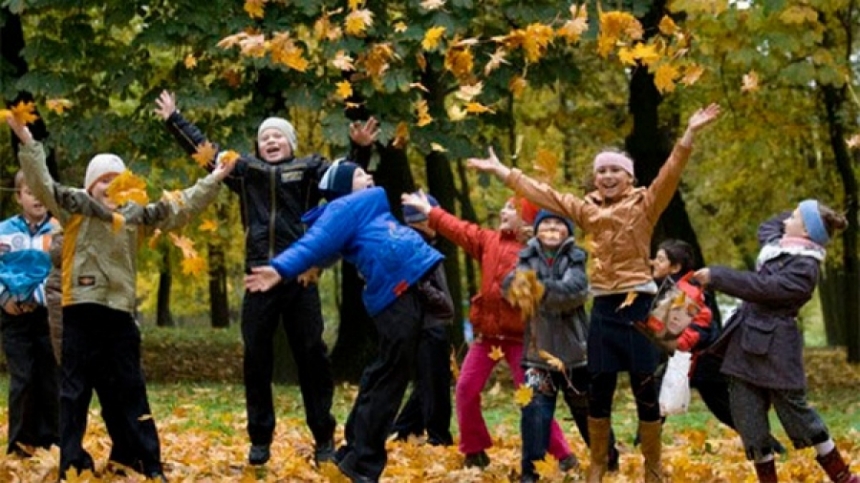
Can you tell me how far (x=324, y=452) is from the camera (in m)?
8.17

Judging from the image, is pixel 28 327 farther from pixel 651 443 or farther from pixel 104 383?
pixel 651 443

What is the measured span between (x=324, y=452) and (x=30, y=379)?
6.83 feet

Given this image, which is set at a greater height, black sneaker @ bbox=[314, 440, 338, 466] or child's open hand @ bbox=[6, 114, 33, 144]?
child's open hand @ bbox=[6, 114, 33, 144]

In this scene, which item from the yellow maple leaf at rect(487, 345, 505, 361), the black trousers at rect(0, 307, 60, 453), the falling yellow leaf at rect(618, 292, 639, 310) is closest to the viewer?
the falling yellow leaf at rect(618, 292, 639, 310)

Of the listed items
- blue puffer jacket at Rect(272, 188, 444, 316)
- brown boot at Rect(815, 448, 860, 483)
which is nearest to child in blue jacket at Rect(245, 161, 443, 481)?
blue puffer jacket at Rect(272, 188, 444, 316)

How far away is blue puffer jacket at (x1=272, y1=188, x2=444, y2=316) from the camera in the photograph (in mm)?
6867

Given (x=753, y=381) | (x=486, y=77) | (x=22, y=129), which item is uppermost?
(x=486, y=77)

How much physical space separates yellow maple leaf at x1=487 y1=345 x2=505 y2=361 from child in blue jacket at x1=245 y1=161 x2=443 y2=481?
1.05 m

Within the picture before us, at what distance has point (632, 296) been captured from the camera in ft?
23.1

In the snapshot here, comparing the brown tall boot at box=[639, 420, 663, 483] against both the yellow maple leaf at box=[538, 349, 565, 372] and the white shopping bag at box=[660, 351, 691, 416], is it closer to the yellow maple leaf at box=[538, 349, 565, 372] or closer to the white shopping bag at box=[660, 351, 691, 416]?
the white shopping bag at box=[660, 351, 691, 416]

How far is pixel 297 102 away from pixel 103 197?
6.05 meters

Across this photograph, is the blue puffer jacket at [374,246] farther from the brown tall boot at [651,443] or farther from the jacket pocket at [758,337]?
the jacket pocket at [758,337]

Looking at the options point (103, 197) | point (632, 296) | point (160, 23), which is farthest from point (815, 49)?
point (103, 197)

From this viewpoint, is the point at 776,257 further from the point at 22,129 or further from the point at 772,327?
the point at 22,129
